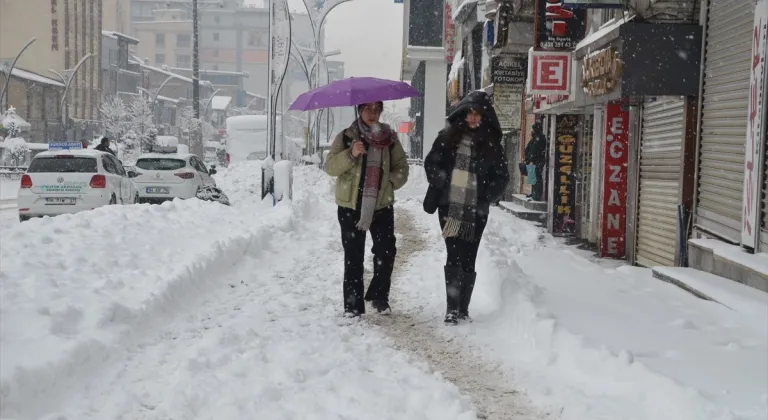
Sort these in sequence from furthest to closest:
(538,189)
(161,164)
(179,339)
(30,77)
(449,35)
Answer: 1. (30,77)
2. (449,35)
3. (161,164)
4. (538,189)
5. (179,339)

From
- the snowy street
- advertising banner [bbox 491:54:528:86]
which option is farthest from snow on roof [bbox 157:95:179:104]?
the snowy street

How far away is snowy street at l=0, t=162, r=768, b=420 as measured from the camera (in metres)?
4.49

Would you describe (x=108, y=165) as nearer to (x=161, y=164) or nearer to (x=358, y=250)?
(x=161, y=164)

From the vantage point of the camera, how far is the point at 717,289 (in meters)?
7.47

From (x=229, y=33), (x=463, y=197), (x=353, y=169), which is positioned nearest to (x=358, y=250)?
(x=353, y=169)

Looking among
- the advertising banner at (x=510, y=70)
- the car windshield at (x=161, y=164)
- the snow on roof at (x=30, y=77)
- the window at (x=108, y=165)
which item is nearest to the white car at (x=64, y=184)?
the window at (x=108, y=165)

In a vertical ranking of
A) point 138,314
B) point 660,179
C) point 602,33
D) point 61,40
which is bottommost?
point 138,314

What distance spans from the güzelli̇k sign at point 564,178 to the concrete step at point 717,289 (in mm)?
7125

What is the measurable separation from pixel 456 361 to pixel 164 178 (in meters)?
16.0

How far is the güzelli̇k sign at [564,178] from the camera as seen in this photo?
16312mm

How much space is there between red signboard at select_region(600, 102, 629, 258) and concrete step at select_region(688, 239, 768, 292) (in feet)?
11.2

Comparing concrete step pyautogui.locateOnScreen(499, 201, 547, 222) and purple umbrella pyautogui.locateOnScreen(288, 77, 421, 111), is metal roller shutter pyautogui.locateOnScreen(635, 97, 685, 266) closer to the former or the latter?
purple umbrella pyautogui.locateOnScreen(288, 77, 421, 111)

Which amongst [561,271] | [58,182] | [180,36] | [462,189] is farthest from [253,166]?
[180,36]

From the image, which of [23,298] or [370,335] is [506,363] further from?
[23,298]
